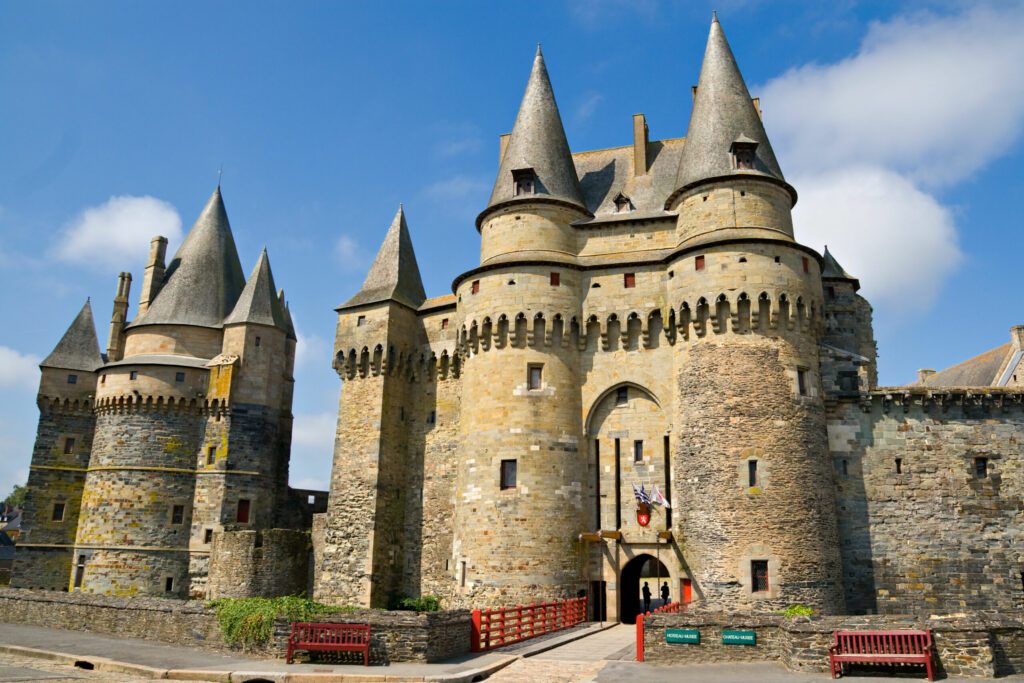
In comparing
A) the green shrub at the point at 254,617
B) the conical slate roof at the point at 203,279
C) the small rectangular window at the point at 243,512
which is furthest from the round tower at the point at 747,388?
the conical slate roof at the point at 203,279

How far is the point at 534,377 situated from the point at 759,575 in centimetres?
1021

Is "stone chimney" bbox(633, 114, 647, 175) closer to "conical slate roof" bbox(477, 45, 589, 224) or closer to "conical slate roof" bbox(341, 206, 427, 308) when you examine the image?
"conical slate roof" bbox(477, 45, 589, 224)

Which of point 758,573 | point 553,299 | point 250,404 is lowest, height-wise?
point 758,573

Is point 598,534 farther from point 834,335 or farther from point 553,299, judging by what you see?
point 834,335

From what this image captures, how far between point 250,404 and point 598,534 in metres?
18.8

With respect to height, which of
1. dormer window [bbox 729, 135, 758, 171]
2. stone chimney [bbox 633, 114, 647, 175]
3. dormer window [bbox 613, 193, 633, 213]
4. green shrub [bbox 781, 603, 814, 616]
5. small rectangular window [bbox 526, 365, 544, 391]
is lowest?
green shrub [bbox 781, 603, 814, 616]

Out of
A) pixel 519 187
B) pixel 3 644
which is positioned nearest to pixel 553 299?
pixel 519 187

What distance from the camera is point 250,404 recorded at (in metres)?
37.6

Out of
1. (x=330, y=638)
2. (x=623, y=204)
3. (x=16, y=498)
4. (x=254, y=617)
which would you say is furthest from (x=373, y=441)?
(x=16, y=498)

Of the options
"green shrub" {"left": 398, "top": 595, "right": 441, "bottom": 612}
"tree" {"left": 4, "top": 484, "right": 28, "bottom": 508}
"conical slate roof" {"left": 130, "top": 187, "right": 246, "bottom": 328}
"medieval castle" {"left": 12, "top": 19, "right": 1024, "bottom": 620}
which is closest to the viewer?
"medieval castle" {"left": 12, "top": 19, "right": 1024, "bottom": 620}

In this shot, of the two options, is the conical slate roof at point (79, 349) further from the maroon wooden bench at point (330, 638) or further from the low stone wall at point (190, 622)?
the maroon wooden bench at point (330, 638)

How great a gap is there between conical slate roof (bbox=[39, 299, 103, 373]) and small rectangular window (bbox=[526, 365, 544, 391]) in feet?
82.8

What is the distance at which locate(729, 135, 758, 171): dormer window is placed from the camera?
93.5 ft

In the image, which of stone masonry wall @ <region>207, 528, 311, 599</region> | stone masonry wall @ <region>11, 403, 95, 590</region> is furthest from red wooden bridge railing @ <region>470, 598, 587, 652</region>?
stone masonry wall @ <region>11, 403, 95, 590</region>
